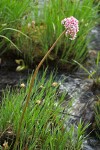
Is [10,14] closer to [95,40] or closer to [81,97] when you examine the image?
[81,97]

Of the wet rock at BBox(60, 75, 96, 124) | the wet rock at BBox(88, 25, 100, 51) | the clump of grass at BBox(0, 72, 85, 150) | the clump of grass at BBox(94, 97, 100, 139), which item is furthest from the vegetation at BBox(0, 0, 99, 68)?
the clump of grass at BBox(0, 72, 85, 150)

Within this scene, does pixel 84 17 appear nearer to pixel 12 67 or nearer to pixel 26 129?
pixel 12 67

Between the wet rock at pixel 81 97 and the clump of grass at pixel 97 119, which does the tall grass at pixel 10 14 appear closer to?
the wet rock at pixel 81 97

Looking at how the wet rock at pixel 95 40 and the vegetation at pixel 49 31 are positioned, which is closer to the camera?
the vegetation at pixel 49 31

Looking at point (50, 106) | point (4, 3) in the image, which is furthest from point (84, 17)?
point (50, 106)

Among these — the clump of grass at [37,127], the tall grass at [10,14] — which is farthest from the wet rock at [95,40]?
the clump of grass at [37,127]

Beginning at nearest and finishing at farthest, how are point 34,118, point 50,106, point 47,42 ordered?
point 34,118 < point 50,106 < point 47,42

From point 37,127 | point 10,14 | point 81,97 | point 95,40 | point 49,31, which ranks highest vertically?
point 10,14

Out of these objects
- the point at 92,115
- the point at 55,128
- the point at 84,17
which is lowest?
the point at 92,115

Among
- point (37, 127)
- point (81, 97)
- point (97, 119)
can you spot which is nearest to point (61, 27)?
point (81, 97)

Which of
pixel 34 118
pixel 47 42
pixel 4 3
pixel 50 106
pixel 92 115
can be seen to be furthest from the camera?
pixel 47 42

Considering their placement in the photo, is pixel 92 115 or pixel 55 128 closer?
pixel 55 128
